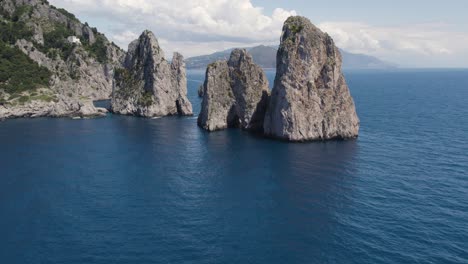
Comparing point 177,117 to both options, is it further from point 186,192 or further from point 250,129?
point 186,192

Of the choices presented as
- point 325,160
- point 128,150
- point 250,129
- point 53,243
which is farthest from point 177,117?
point 53,243

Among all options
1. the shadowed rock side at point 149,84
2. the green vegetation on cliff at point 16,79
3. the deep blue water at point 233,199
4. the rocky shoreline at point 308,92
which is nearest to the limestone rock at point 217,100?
the deep blue water at point 233,199

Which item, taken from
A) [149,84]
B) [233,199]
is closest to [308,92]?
[233,199]

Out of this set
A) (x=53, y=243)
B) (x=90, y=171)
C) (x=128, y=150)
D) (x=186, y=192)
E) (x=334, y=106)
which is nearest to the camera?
(x=53, y=243)

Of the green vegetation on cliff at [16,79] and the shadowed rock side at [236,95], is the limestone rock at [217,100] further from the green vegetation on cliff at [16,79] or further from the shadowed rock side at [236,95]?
the green vegetation on cliff at [16,79]

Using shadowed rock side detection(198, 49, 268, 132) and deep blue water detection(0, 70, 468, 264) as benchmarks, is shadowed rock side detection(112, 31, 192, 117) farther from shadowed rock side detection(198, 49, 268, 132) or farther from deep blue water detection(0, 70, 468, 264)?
deep blue water detection(0, 70, 468, 264)

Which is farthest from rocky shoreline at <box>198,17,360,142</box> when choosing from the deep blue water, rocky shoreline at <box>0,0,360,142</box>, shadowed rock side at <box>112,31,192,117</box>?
shadowed rock side at <box>112,31,192,117</box>

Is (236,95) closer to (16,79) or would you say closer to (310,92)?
(310,92)
